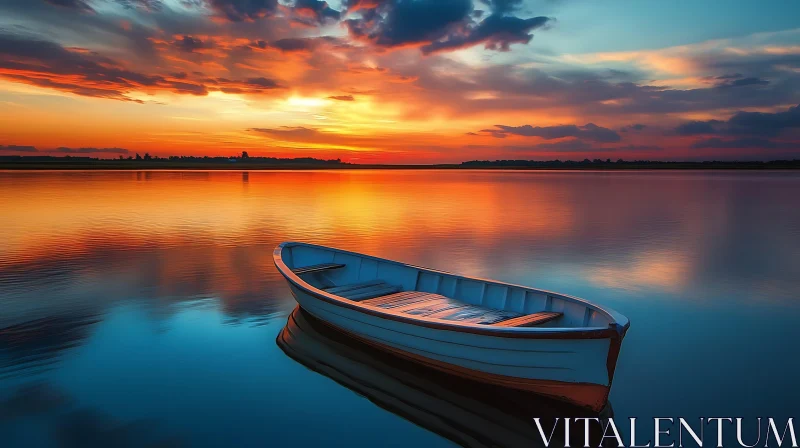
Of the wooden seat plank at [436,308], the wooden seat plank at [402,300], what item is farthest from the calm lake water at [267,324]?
the wooden seat plank at [402,300]

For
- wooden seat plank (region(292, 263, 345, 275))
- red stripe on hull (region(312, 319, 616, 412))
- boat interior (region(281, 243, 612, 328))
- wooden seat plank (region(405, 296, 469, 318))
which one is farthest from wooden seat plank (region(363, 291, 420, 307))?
wooden seat plank (region(292, 263, 345, 275))

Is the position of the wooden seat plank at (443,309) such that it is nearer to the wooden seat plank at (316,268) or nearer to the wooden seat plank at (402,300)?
the wooden seat plank at (402,300)

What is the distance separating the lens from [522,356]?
21.6ft

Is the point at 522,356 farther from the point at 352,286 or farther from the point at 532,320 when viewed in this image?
the point at 352,286

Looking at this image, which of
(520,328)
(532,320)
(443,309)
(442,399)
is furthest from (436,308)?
(520,328)

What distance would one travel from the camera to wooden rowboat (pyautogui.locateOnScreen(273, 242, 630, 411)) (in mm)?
6238

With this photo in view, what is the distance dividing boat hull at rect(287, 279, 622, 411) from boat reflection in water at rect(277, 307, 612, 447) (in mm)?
297

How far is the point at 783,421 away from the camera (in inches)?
263

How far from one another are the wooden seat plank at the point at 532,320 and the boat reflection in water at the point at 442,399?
1027mm

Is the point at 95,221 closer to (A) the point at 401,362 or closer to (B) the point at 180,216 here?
(B) the point at 180,216

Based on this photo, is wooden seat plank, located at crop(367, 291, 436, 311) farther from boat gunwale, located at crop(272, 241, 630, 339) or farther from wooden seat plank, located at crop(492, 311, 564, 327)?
wooden seat plank, located at crop(492, 311, 564, 327)

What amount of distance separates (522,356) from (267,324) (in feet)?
20.6

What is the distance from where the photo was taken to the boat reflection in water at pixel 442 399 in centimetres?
652

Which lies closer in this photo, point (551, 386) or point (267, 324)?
point (551, 386)
